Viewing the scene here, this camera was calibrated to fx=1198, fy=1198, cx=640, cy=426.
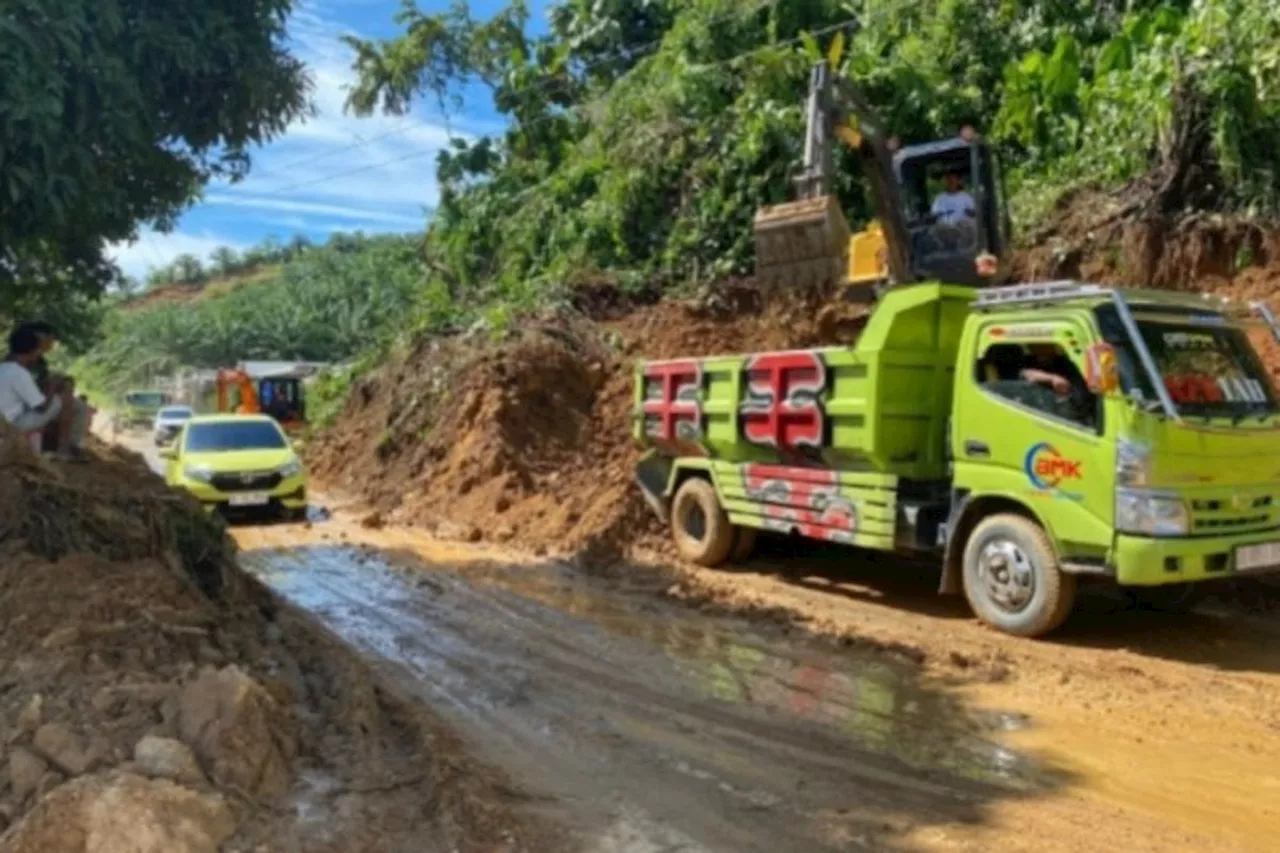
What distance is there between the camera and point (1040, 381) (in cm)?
866

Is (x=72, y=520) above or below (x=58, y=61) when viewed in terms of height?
below

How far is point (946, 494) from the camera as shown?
9.72 metres

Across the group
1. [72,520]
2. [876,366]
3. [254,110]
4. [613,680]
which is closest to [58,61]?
[254,110]

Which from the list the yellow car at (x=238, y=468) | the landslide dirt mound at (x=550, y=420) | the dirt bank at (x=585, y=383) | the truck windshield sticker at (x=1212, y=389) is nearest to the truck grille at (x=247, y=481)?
the yellow car at (x=238, y=468)

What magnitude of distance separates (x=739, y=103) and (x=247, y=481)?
9.83 m

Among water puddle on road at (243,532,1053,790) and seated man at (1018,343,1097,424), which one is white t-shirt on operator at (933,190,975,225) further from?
water puddle on road at (243,532,1053,790)

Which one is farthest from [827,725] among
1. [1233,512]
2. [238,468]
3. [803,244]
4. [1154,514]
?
[238,468]

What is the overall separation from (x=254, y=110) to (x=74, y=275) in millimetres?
3000

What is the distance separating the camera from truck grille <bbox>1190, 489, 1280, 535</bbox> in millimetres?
7953

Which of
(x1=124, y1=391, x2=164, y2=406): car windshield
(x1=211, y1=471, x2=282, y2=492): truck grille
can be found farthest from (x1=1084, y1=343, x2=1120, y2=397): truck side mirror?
(x1=124, y1=391, x2=164, y2=406): car windshield

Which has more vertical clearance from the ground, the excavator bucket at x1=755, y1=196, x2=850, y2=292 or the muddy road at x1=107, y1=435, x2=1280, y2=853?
the excavator bucket at x1=755, y1=196, x2=850, y2=292

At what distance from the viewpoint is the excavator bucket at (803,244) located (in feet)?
43.4

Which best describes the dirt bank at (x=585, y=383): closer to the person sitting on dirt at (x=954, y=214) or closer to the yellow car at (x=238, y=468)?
the yellow car at (x=238, y=468)

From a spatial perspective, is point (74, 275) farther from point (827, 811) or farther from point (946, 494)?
point (827, 811)
